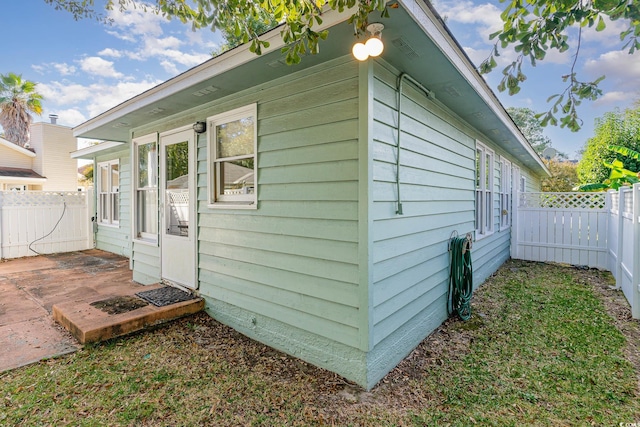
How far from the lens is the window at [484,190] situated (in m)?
5.61

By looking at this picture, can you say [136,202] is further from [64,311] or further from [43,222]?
[43,222]

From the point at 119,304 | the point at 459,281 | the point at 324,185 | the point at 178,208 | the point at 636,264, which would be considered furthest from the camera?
the point at 178,208

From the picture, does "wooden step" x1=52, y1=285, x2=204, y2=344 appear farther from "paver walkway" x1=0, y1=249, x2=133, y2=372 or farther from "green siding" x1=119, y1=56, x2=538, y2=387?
"green siding" x1=119, y1=56, x2=538, y2=387

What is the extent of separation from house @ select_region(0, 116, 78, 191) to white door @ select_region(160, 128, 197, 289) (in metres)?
12.3

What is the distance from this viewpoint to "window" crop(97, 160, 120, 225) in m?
8.14

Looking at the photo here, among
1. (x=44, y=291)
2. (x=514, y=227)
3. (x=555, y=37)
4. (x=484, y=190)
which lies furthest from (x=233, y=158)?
(x=514, y=227)

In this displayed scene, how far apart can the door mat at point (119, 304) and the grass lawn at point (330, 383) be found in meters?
0.46

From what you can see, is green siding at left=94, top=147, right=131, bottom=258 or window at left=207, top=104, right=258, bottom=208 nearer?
window at left=207, top=104, right=258, bottom=208

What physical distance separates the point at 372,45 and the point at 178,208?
347 cm

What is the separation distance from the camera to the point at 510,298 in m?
4.88

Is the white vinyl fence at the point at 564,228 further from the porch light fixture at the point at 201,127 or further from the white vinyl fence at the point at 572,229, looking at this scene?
the porch light fixture at the point at 201,127

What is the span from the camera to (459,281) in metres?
4.15

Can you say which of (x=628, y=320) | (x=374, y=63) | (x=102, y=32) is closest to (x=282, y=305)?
(x=374, y=63)

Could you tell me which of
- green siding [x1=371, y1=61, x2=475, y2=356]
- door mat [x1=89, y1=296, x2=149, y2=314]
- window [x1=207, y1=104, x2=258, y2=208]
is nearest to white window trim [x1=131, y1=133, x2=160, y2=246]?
door mat [x1=89, y1=296, x2=149, y2=314]
